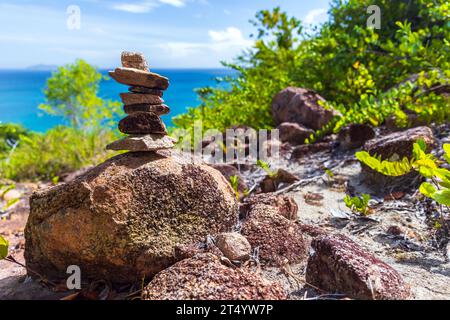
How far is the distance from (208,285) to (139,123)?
4.16ft

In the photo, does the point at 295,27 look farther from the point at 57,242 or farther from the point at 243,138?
the point at 57,242

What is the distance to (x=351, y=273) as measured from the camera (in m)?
1.70

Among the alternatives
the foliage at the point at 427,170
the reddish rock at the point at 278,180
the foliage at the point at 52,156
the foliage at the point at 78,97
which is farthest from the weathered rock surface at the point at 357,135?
the foliage at the point at 78,97

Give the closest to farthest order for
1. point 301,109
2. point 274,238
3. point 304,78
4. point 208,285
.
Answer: point 208,285 < point 274,238 < point 301,109 < point 304,78

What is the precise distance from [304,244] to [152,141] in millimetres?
1237

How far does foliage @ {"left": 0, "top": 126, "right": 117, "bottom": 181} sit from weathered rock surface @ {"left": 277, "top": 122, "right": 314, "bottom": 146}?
393 centimetres

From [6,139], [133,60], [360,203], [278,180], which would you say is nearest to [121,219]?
[133,60]

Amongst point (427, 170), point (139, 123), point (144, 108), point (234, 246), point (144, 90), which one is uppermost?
point (144, 90)

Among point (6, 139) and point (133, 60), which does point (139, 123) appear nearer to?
point (133, 60)

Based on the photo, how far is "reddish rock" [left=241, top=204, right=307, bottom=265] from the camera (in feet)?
7.06

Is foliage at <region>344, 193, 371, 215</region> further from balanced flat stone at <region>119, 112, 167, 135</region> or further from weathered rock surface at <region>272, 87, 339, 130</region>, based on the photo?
weathered rock surface at <region>272, 87, 339, 130</region>

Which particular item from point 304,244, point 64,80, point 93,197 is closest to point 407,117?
point 304,244

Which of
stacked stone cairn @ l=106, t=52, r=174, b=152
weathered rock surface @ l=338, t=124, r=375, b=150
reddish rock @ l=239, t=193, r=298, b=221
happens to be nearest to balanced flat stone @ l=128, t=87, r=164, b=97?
stacked stone cairn @ l=106, t=52, r=174, b=152
